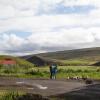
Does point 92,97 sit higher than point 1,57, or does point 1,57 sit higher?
point 1,57

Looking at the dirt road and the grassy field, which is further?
the grassy field

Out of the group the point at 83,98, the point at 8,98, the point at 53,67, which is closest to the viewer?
the point at 8,98

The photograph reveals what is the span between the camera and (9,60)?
7631 centimetres

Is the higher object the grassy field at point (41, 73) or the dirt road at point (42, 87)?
the grassy field at point (41, 73)

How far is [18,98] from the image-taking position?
22.2m

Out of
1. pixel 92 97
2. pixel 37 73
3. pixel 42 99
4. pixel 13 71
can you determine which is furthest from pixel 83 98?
pixel 13 71

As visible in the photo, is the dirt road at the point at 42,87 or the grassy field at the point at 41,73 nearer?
the dirt road at the point at 42,87

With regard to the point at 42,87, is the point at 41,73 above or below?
above

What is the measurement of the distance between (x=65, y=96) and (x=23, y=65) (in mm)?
49642

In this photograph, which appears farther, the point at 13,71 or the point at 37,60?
the point at 37,60

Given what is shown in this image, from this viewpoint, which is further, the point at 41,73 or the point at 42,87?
the point at 41,73

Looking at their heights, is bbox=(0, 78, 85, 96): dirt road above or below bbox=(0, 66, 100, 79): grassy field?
below

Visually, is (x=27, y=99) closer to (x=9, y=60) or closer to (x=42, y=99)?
(x=42, y=99)

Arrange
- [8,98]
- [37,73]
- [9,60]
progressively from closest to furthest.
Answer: [8,98] < [37,73] < [9,60]
